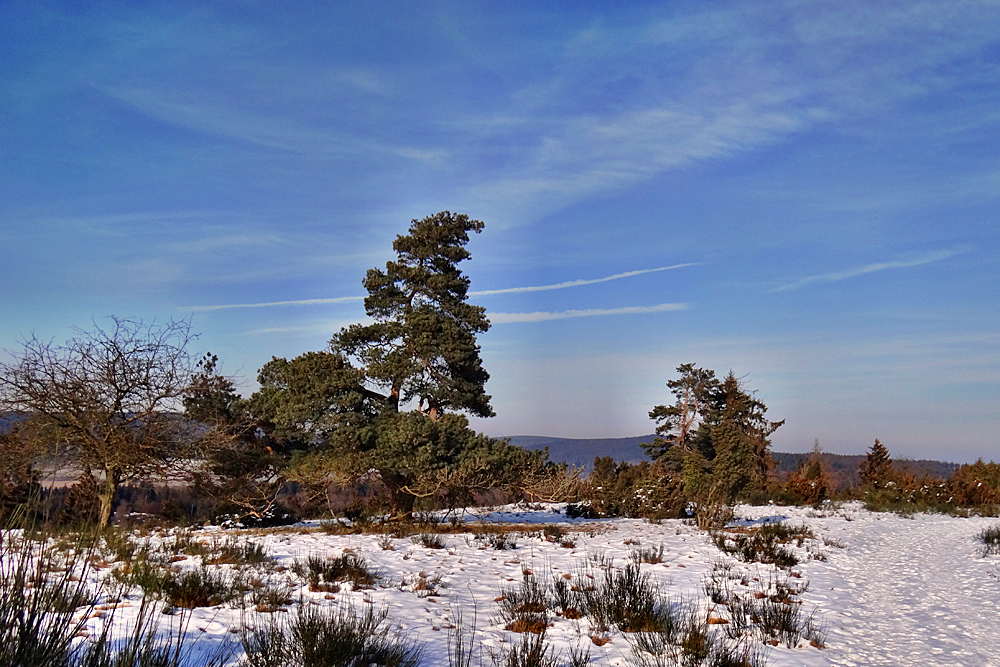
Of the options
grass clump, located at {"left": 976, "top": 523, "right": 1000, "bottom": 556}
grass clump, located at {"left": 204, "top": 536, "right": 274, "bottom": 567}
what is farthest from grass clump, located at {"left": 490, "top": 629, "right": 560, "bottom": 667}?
grass clump, located at {"left": 976, "top": 523, "right": 1000, "bottom": 556}

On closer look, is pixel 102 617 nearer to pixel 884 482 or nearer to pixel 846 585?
pixel 846 585

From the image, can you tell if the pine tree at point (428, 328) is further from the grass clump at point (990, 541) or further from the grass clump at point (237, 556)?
the grass clump at point (990, 541)

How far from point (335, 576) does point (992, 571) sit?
38.3 ft

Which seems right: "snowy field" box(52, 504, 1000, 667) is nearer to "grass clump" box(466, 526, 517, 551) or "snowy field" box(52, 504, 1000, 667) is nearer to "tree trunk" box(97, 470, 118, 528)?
"grass clump" box(466, 526, 517, 551)

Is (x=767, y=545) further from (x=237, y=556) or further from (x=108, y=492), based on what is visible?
(x=108, y=492)

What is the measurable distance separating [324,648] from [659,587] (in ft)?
16.9

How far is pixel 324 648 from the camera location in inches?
192

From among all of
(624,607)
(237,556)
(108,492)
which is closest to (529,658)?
(624,607)

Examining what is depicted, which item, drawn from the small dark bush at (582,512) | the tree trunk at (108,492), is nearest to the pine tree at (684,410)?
the small dark bush at (582,512)

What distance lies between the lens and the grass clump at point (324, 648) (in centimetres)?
473

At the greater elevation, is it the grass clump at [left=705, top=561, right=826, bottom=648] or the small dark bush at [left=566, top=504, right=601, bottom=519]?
the grass clump at [left=705, top=561, right=826, bottom=648]

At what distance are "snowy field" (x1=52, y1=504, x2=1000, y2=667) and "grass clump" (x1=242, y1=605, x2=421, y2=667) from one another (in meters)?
0.28

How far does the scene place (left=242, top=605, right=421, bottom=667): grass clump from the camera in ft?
15.5

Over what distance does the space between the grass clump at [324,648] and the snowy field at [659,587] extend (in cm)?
28
